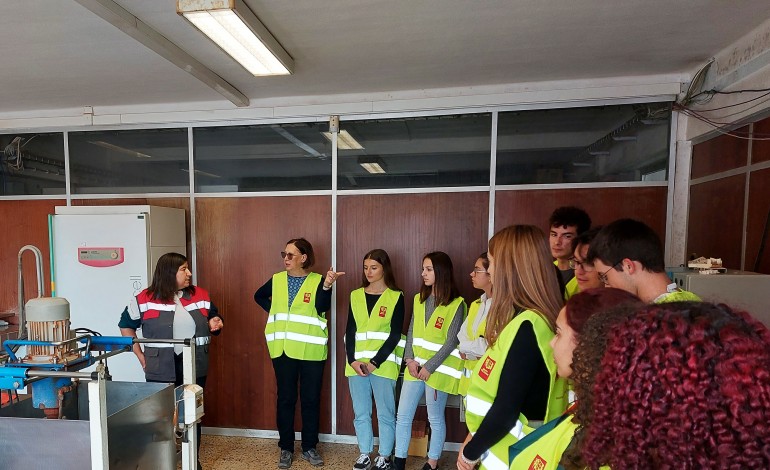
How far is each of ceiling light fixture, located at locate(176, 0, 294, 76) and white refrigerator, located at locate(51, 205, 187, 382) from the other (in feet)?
4.70

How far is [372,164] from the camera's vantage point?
3.03 metres

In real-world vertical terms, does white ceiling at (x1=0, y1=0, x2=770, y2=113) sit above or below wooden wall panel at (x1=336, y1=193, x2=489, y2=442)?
above

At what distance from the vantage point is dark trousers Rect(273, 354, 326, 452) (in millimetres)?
2742

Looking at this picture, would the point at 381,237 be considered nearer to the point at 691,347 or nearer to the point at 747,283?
the point at 747,283

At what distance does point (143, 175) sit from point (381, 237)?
207 cm

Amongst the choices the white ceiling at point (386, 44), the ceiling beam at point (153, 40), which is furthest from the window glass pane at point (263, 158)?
the ceiling beam at point (153, 40)

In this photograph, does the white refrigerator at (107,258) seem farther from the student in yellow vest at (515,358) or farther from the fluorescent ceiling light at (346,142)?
the student in yellow vest at (515,358)

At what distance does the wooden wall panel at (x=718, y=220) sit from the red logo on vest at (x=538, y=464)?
1926mm

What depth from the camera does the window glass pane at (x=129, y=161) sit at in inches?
128

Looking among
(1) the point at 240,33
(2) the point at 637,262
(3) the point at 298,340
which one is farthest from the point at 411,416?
(1) the point at 240,33

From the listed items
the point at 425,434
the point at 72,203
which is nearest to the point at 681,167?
the point at 425,434

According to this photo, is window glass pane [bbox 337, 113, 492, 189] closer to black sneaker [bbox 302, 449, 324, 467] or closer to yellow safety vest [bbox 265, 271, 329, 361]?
yellow safety vest [bbox 265, 271, 329, 361]

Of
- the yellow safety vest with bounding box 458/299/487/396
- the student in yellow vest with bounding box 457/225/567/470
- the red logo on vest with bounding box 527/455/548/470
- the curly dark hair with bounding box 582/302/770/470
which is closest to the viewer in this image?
the curly dark hair with bounding box 582/302/770/470

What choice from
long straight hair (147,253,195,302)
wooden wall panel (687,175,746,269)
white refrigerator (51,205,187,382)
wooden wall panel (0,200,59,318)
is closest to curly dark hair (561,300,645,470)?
wooden wall panel (687,175,746,269)
